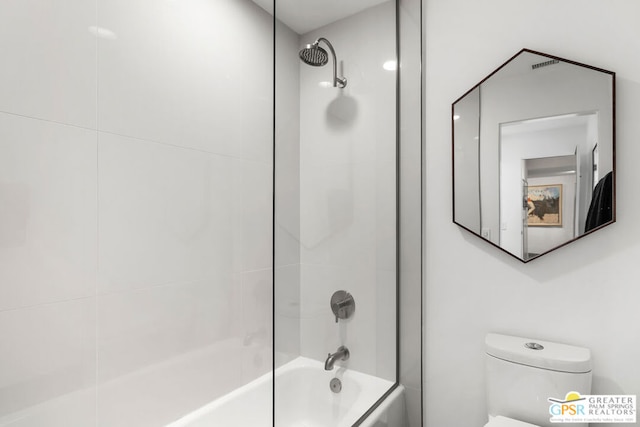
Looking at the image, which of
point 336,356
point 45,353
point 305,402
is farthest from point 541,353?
point 45,353

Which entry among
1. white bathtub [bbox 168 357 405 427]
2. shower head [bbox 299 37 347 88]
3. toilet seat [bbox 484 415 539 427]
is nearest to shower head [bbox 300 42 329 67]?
shower head [bbox 299 37 347 88]

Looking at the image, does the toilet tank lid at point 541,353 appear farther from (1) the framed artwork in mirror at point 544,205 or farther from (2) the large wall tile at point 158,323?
(2) the large wall tile at point 158,323

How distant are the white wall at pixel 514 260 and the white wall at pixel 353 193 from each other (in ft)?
0.86

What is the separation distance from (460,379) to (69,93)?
1.68 m

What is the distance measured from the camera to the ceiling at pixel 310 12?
0.90m

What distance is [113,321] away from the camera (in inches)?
45.3

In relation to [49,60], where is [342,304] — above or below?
below

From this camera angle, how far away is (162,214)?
130 cm

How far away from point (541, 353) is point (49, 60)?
1.73m

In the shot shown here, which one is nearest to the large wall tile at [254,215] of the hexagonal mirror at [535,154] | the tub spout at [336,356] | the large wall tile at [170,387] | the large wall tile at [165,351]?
the large wall tile at [165,351]

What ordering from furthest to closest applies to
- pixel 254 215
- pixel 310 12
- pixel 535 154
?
pixel 254 215 → pixel 535 154 → pixel 310 12

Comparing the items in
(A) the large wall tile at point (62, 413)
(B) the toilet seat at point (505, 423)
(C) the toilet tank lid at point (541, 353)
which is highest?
(C) the toilet tank lid at point (541, 353)

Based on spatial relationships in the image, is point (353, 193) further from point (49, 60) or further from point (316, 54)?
point (49, 60)

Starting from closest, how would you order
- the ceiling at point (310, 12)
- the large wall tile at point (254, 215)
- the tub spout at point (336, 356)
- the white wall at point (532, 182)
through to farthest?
the ceiling at point (310, 12)
the tub spout at point (336, 356)
the white wall at point (532, 182)
the large wall tile at point (254, 215)
